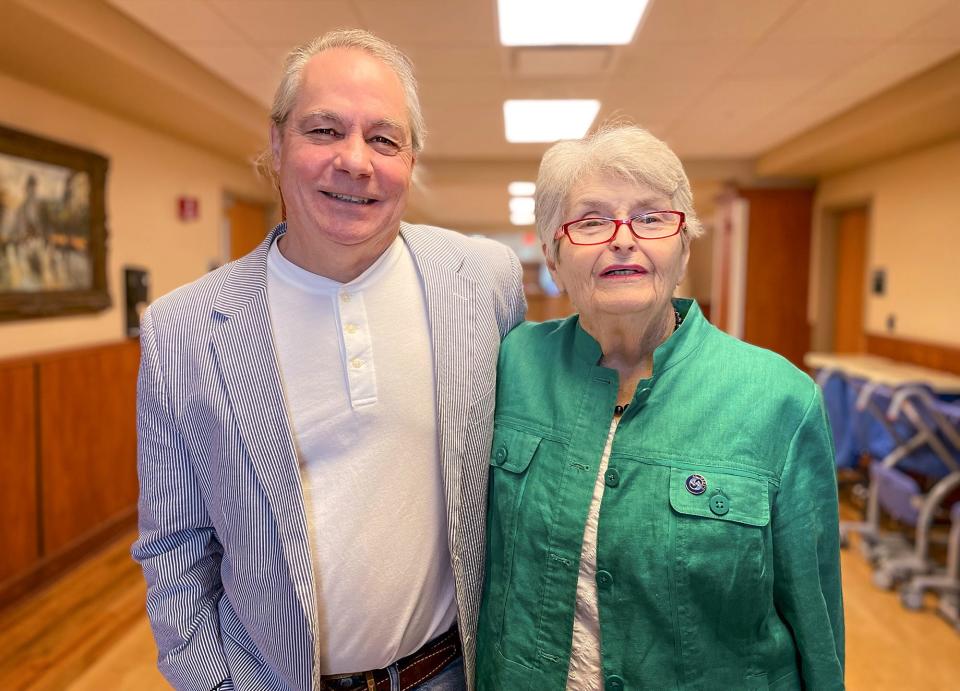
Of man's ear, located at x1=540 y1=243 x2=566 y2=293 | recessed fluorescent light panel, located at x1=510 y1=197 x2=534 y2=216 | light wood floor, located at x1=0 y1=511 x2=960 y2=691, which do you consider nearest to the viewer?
man's ear, located at x1=540 y1=243 x2=566 y2=293

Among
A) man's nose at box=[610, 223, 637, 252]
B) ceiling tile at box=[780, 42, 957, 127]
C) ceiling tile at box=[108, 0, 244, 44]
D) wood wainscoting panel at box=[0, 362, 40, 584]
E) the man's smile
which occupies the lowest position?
wood wainscoting panel at box=[0, 362, 40, 584]

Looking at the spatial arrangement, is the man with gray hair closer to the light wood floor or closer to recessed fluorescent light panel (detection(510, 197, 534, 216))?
the light wood floor

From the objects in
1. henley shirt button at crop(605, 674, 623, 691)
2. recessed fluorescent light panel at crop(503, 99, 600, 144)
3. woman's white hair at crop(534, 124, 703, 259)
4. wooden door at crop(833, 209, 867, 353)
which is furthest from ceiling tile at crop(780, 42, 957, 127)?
henley shirt button at crop(605, 674, 623, 691)

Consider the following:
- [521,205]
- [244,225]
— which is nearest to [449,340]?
[244,225]

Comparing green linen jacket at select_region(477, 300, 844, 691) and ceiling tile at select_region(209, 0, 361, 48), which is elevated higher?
ceiling tile at select_region(209, 0, 361, 48)

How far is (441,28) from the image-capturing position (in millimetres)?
3219

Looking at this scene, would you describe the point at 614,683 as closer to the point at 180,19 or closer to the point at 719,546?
the point at 719,546

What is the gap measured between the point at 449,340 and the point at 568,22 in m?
2.45

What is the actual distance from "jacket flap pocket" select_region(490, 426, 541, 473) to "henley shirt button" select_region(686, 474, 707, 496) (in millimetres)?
282

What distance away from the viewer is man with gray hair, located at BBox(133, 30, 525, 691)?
1.15m

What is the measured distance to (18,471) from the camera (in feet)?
11.1

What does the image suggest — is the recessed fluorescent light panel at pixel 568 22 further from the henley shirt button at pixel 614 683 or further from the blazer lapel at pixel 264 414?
the henley shirt button at pixel 614 683

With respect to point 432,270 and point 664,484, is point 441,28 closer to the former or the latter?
point 432,270

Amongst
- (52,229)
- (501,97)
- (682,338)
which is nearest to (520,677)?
(682,338)
